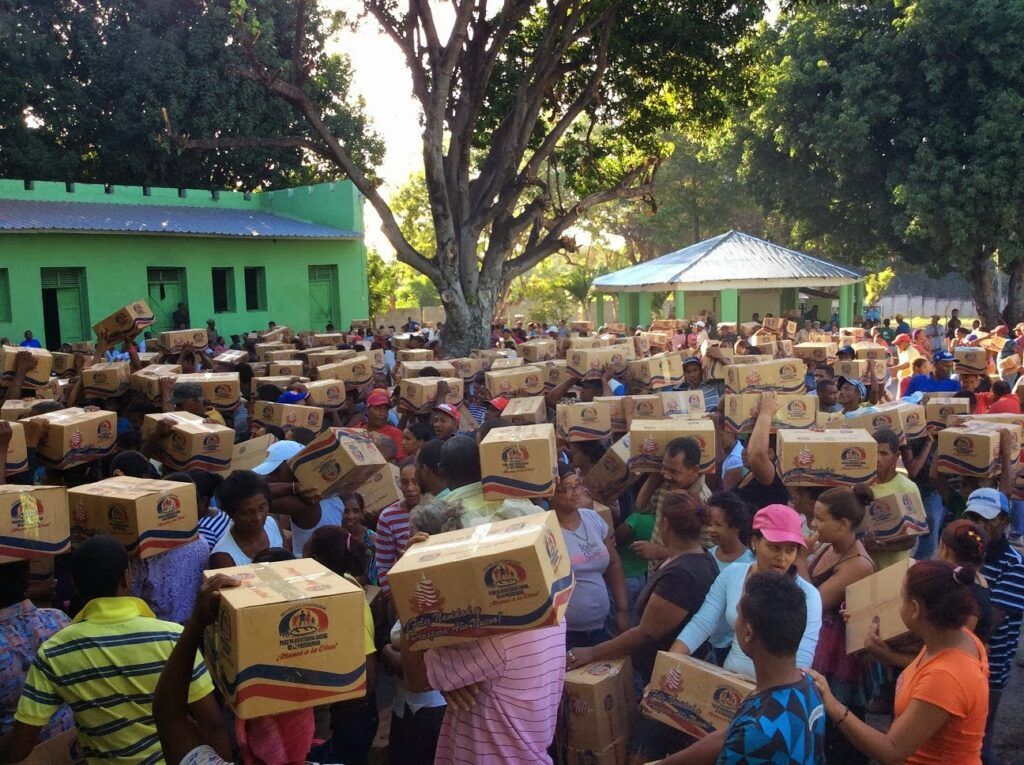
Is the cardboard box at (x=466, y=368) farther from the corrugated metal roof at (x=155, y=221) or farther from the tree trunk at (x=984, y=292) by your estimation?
the tree trunk at (x=984, y=292)

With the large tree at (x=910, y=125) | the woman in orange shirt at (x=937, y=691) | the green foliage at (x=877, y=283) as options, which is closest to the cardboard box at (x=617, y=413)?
the woman in orange shirt at (x=937, y=691)

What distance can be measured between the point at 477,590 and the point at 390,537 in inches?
76.1

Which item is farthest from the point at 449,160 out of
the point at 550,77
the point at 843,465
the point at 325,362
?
the point at 843,465

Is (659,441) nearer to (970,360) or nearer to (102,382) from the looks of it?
(102,382)

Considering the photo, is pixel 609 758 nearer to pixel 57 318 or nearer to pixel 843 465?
pixel 843 465

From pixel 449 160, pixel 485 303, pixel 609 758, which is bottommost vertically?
pixel 609 758

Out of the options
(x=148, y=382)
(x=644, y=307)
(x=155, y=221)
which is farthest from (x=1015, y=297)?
(x=148, y=382)

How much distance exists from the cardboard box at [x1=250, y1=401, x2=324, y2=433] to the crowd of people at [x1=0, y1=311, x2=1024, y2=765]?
45 centimetres

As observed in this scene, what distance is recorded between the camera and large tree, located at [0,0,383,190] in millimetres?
24125

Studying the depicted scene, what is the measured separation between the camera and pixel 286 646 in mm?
2412

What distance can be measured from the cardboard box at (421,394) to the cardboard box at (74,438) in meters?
2.78

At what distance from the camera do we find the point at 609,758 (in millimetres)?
3939

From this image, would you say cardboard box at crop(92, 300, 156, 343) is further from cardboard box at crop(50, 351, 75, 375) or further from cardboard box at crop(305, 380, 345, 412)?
cardboard box at crop(305, 380, 345, 412)

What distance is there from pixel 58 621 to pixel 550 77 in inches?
604
